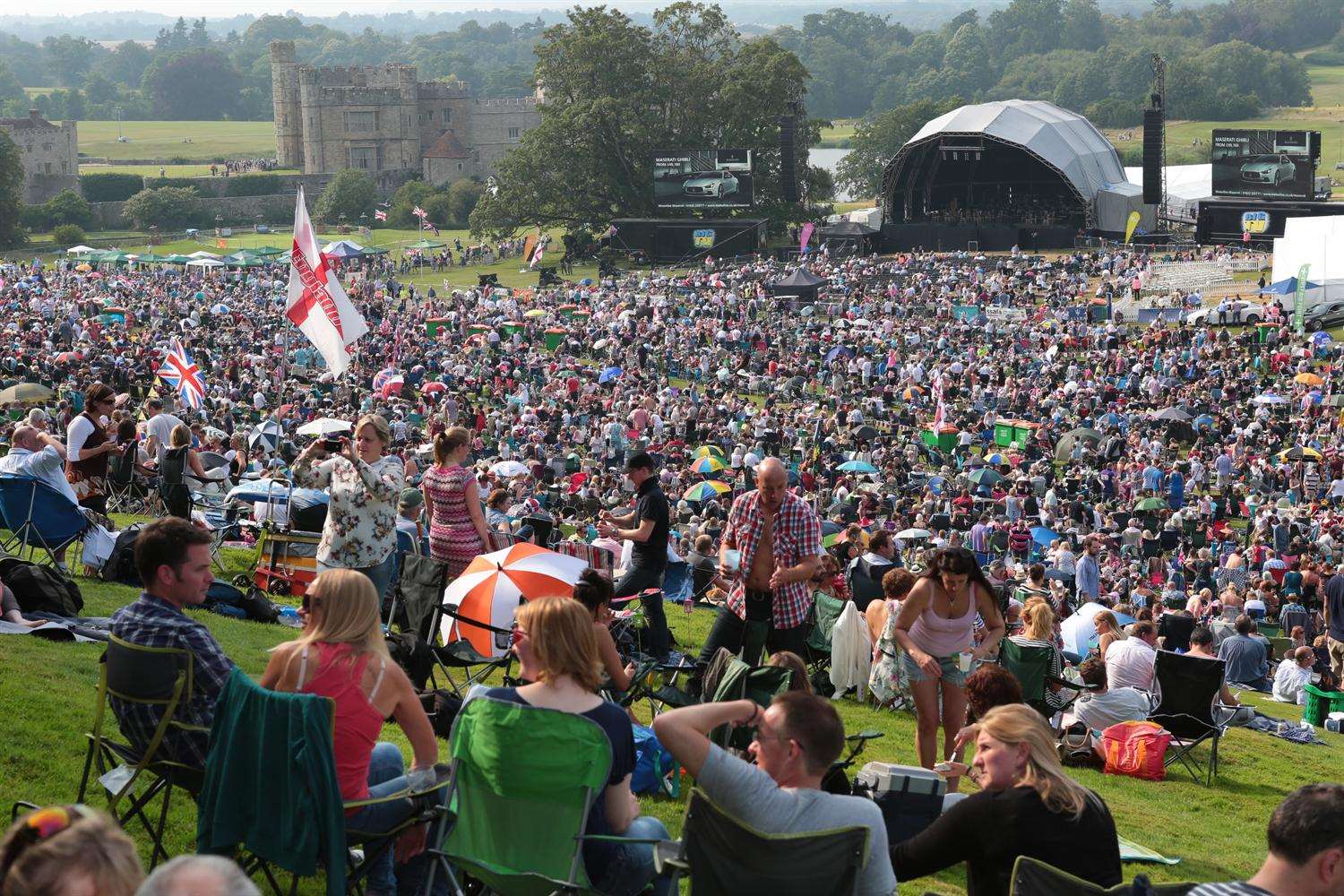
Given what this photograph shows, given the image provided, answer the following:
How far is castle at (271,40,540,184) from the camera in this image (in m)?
103

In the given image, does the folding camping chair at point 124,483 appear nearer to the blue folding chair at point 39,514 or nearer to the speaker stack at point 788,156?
the blue folding chair at point 39,514

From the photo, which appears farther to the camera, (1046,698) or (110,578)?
(110,578)

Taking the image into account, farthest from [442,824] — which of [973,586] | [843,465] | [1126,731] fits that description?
[843,465]

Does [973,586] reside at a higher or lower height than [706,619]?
higher

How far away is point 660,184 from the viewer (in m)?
58.9

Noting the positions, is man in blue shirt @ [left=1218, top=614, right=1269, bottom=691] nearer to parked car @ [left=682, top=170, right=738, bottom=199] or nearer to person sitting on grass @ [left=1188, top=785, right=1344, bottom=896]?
person sitting on grass @ [left=1188, top=785, right=1344, bottom=896]

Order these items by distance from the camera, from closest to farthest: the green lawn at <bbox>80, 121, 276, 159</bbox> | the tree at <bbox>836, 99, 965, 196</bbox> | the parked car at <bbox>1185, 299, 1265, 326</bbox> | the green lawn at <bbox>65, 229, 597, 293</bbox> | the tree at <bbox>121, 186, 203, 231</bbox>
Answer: the parked car at <bbox>1185, 299, 1265, 326</bbox>, the green lawn at <bbox>65, 229, 597, 293</bbox>, the tree at <bbox>121, 186, 203, 231</bbox>, the tree at <bbox>836, 99, 965, 196</bbox>, the green lawn at <bbox>80, 121, 276, 159</bbox>

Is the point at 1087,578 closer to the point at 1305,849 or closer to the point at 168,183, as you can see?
the point at 1305,849

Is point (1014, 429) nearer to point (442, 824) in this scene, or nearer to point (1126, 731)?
point (1126, 731)

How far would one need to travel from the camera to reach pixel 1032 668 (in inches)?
305

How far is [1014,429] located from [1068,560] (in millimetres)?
9853

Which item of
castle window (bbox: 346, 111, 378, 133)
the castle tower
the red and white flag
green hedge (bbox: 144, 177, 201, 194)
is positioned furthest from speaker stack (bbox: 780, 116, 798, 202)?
the castle tower

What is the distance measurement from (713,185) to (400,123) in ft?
170

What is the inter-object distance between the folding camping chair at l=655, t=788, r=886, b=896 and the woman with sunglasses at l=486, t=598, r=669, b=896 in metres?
0.38
